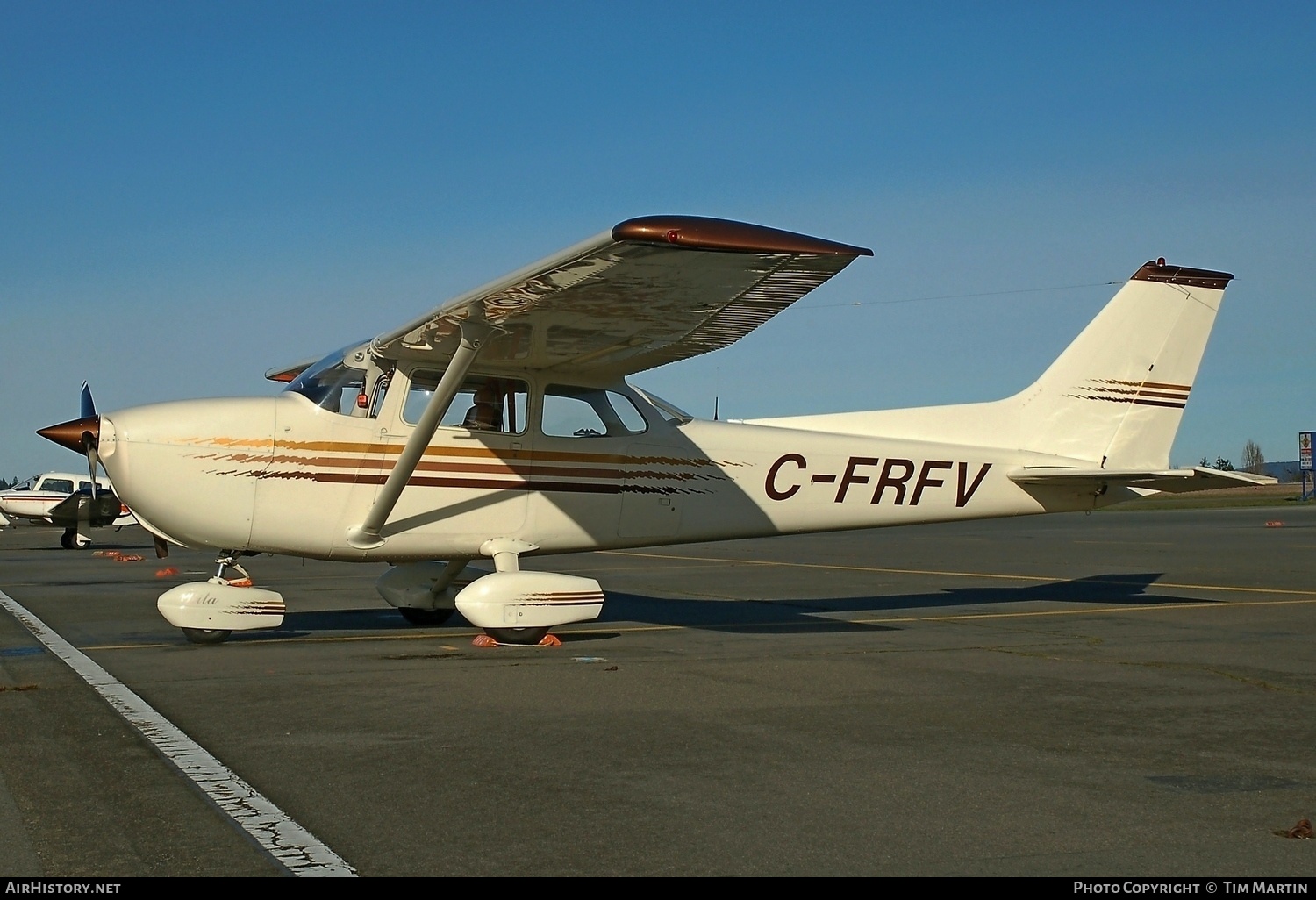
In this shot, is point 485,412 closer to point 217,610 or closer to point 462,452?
point 462,452

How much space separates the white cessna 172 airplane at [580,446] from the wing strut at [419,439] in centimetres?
2

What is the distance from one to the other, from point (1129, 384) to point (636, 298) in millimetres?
6608

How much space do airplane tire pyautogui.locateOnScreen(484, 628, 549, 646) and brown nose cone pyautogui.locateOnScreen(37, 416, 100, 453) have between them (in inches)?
130

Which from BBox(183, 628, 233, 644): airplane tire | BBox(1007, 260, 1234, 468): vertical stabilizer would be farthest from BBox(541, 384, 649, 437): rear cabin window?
BBox(1007, 260, 1234, 468): vertical stabilizer

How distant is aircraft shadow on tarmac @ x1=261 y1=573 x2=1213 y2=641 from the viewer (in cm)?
1123

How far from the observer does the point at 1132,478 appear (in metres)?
12.1

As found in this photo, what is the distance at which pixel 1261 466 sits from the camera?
465ft

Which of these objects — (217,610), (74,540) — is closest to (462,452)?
(217,610)

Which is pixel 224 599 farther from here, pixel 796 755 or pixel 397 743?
pixel 796 755

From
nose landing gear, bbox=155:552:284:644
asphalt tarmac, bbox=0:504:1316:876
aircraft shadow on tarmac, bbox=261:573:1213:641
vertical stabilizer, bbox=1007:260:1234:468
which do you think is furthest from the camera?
vertical stabilizer, bbox=1007:260:1234:468

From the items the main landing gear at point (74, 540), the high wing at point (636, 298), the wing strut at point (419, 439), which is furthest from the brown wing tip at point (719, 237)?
the main landing gear at point (74, 540)

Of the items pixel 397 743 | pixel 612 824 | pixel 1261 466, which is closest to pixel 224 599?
pixel 397 743

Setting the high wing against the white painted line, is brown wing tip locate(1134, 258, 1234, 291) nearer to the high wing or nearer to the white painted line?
the high wing

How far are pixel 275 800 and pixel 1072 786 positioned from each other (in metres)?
3.11
